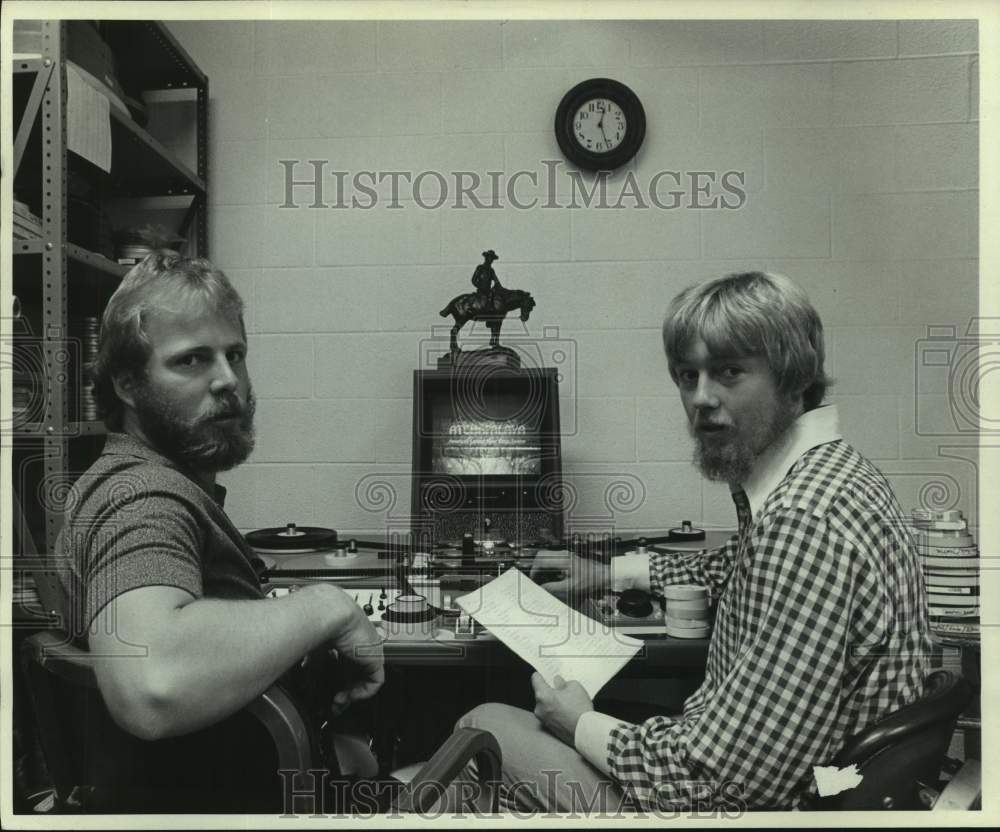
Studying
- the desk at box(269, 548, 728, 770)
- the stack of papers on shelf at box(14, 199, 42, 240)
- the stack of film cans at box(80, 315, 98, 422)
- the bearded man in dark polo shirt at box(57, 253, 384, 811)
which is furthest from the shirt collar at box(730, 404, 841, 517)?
the stack of papers on shelf at box(14, 199, 42, 240)

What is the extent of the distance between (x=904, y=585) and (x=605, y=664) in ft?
1.58

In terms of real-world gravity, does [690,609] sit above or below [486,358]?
below

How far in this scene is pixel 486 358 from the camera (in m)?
1.82

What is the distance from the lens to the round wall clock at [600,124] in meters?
1.97

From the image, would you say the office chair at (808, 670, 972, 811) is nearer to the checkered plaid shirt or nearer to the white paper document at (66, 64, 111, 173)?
the checkered plaid shirt

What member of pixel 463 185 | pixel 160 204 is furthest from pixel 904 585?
pixel 160 204

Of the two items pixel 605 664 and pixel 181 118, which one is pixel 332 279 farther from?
pixel 605 664

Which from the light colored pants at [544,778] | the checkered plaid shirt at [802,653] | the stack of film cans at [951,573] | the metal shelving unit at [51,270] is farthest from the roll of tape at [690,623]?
the metal shelving unit at [51,270]

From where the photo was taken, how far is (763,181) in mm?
1938

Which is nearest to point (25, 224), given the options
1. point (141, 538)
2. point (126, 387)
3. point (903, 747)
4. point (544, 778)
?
point (126, 387)

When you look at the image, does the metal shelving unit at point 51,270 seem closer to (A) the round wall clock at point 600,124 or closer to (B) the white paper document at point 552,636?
(B) the white paper document at point 552,636

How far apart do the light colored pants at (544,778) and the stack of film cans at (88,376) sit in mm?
928

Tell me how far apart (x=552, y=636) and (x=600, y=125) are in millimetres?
1384

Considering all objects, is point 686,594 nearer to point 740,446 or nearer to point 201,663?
point 740,446
